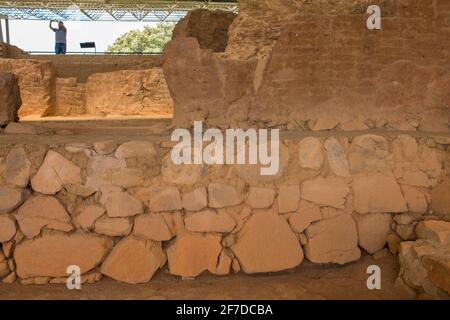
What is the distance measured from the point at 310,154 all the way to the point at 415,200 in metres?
0.95

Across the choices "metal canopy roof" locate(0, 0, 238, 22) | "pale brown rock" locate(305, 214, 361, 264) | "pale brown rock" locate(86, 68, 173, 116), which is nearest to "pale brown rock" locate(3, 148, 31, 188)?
"pale brown rock" locate(305, 214, 361, 264)

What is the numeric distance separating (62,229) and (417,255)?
2.53 m

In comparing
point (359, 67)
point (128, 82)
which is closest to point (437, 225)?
point (359, 67)

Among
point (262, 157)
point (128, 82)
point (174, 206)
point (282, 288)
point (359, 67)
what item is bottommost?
point (282, 288)

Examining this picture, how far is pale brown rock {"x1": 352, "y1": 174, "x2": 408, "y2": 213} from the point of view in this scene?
319 cm

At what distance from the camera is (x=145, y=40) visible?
31.5m

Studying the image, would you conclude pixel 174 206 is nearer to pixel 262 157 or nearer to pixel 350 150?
pixel 262 157

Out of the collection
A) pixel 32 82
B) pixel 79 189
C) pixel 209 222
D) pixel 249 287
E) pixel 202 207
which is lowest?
pixel 249 287

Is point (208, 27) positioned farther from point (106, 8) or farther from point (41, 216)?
point (106, 8)

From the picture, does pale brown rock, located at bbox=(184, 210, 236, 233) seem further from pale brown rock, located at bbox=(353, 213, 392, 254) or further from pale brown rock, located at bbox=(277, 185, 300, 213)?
pale brown rock, located at bbox=(353, 213, 392, 254)

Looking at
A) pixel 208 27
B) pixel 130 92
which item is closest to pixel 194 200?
pixel 208 27

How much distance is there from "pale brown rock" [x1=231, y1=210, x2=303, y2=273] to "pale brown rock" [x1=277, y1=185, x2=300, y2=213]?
84 millimetres

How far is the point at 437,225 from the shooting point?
9.85 ft

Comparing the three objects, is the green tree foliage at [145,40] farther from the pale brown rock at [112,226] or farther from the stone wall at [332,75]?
the pale brown rock at [112,226]
